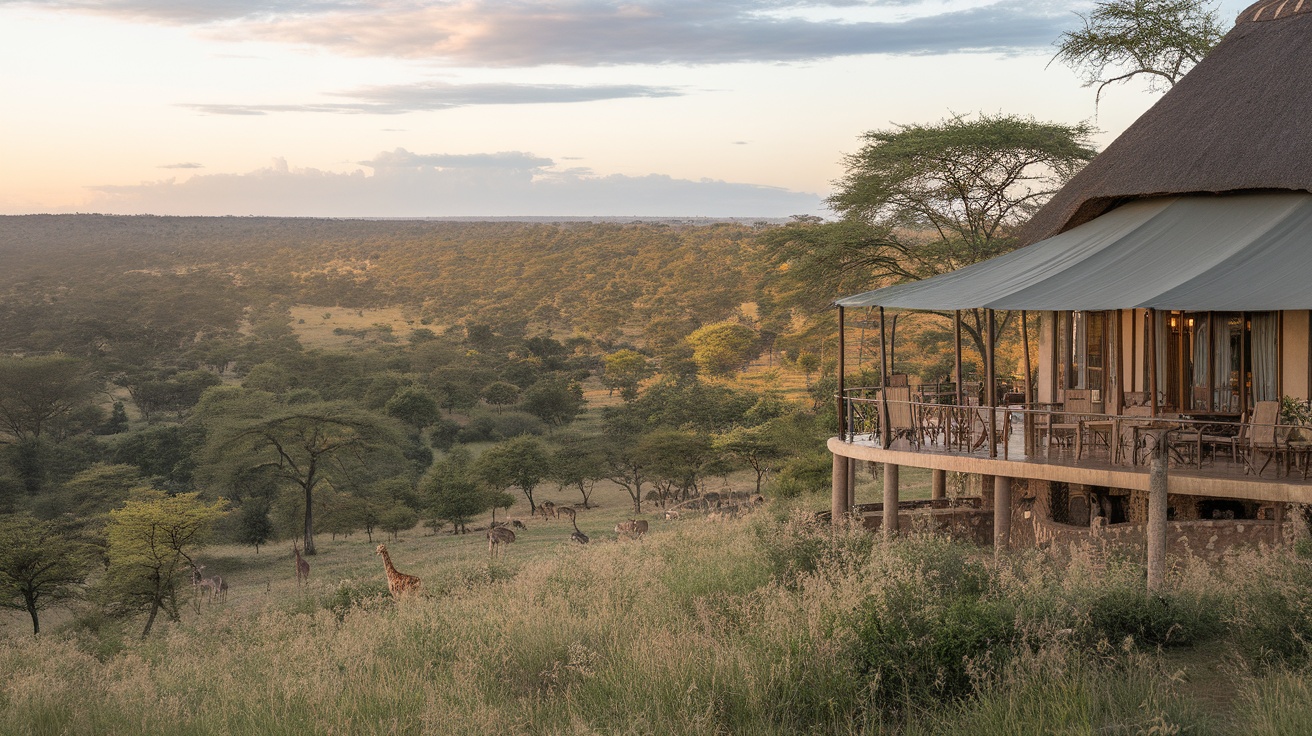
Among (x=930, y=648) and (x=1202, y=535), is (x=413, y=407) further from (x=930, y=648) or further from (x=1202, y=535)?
(x=930, y=648)

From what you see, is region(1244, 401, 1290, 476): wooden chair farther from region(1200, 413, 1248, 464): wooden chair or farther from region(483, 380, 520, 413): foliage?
region(483, 380, 520, 413): foliage

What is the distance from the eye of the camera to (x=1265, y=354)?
1191 centimetres

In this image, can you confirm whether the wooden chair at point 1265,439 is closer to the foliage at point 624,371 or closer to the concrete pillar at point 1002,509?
the concrete pillar at point 1002,509

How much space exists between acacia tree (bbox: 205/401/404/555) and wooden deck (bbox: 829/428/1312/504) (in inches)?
779

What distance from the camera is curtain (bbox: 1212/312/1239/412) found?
40.1 ft

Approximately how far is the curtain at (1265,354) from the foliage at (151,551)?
1701 cm

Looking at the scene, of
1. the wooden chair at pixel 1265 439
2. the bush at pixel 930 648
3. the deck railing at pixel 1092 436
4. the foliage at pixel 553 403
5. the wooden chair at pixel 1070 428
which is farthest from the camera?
the foliage at pixel 553 403

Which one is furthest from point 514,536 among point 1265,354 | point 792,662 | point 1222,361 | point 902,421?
point 792,662

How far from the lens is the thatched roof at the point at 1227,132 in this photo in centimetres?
1173

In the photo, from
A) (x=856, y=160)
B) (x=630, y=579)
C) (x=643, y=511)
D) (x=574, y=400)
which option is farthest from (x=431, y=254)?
(x=630, y=579)

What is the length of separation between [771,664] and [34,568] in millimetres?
19070

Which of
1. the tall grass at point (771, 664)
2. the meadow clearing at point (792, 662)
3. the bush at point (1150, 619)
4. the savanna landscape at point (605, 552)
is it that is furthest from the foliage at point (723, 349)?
the bush at point (1150, 619)

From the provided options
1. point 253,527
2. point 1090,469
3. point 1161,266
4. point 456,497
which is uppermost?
point 1161,266

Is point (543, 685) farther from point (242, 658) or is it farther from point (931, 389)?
point (931, 389)
